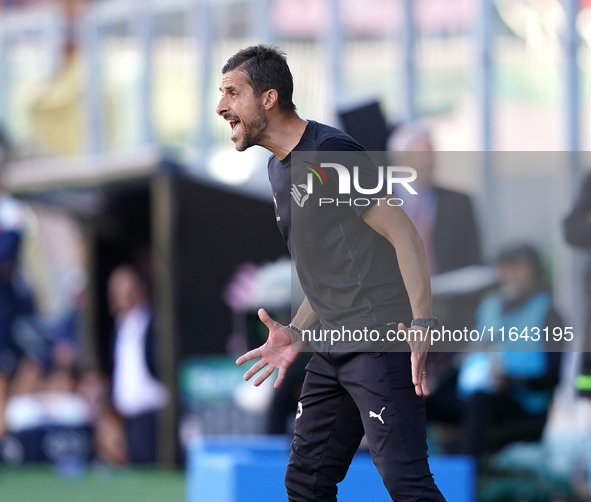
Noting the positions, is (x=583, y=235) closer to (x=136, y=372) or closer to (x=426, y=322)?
(x=426, y=322)

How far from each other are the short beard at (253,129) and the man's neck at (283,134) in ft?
0.09

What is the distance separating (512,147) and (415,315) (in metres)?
5.62

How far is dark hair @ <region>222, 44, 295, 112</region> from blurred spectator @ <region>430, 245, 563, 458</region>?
9.30ft

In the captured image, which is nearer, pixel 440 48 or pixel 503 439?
pixel 503 439

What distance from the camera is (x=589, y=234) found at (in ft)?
15.5

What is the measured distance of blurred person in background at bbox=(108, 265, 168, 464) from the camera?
9125mm

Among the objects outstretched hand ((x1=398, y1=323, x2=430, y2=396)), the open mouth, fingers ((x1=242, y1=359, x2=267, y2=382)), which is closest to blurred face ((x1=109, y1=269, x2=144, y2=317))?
fingers ((x1=242, y1=359, x2=267, y2=382))

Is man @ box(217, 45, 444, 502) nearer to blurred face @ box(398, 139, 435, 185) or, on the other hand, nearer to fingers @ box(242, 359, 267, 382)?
fingers @ box(242, 359, 267, 382)

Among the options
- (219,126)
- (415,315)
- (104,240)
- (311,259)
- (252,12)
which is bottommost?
(415,315)

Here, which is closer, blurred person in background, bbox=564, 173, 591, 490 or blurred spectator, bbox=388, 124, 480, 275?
blurred person in background, bbox=564, 173, 591, 490

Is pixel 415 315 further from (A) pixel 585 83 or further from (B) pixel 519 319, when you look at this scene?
(A) pixel 585 83

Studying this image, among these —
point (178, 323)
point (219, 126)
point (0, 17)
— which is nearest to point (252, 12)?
point (219, 126)

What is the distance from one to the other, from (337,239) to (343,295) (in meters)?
0.19

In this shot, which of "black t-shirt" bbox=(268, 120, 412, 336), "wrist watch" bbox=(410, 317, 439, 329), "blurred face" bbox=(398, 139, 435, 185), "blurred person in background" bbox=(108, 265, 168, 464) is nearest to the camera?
"wrist watch" bbox=(410, 317, 439, 329)
